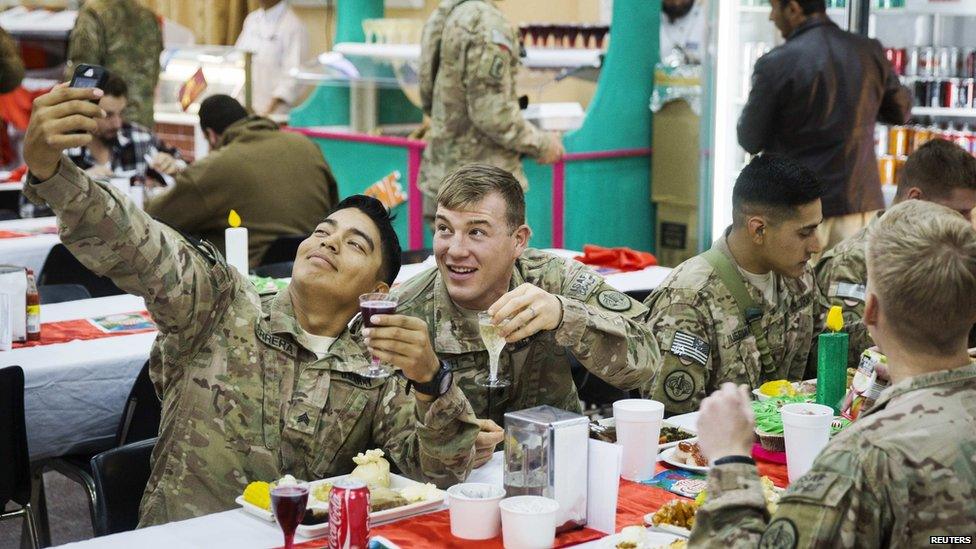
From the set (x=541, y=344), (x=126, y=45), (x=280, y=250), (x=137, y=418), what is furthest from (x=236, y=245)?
(x=126, y=45)

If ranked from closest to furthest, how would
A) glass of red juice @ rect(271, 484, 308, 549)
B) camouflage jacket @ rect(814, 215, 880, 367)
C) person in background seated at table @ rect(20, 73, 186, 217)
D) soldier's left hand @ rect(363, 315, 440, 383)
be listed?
glass of red juice @ rect(271, 484, 308, 549), soldier's left hand @ rect(363, 315, 440, 383), camouflage jacket @ rect(814, 215, 880, 367), person in background seated at table @ rect(20, 73, 186, 217)

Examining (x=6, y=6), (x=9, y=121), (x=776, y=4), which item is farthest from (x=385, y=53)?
(x=6, y=6)

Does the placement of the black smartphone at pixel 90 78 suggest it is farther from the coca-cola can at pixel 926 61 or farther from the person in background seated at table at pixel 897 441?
the coca-cola can at pixel 926 61

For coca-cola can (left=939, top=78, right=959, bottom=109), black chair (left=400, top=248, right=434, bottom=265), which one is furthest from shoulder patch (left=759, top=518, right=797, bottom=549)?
coca-cola can (left=939, top=78, right=959, bottom=109)

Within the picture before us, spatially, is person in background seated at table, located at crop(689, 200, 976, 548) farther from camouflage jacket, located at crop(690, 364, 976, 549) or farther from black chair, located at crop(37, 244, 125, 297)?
black chair, located at crop(37, 244, 125, 297)

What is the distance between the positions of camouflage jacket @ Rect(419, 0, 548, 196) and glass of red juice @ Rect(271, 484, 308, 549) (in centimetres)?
387

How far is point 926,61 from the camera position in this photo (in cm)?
717

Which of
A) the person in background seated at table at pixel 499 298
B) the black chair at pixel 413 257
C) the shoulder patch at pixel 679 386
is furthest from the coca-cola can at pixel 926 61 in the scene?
the person in background seated at table at pixel 499 298

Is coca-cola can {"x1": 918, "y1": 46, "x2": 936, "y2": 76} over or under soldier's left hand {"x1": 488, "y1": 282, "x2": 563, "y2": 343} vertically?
over

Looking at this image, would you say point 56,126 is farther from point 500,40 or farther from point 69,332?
point 500,40

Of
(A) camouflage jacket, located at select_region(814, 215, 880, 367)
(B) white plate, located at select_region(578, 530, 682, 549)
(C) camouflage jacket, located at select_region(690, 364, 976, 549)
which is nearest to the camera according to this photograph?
(C) camouflage jacket, located at select_region(690, 364, 976, 549)

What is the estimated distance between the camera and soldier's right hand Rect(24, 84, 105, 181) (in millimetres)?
2418

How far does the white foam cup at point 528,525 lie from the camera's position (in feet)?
7.20

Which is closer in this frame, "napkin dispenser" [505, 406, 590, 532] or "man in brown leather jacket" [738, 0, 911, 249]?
"napkin dispenser" [505, 406, 590, 532]
